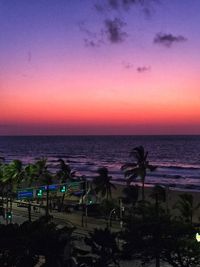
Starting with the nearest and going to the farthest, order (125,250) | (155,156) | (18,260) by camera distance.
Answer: (18,260) < (125,250) < (155,156)

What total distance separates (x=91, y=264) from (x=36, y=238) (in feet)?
8.55

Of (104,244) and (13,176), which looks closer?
(104,244)

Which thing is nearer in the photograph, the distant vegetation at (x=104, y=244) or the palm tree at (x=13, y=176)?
the distant vegetation at (x=104, y=244)

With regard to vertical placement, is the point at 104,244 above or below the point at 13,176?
above

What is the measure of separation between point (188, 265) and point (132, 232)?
3229 mm

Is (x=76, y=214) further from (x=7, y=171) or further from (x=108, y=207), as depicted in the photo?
(x=7, y=171)

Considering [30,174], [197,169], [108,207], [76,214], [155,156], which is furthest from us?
[155,156]

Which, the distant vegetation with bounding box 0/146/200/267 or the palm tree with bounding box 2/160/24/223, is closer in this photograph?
the distant vegetation with bounding box 0/146/200/267

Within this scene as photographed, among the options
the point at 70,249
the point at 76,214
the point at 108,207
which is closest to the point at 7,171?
the point at 76,214

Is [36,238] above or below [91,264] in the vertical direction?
above

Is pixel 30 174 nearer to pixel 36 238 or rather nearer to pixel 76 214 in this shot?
pixel 76 214

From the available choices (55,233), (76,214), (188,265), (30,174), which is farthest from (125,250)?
(30,174)

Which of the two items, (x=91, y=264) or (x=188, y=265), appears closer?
(x=91, y=264)

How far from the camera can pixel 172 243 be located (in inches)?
821
